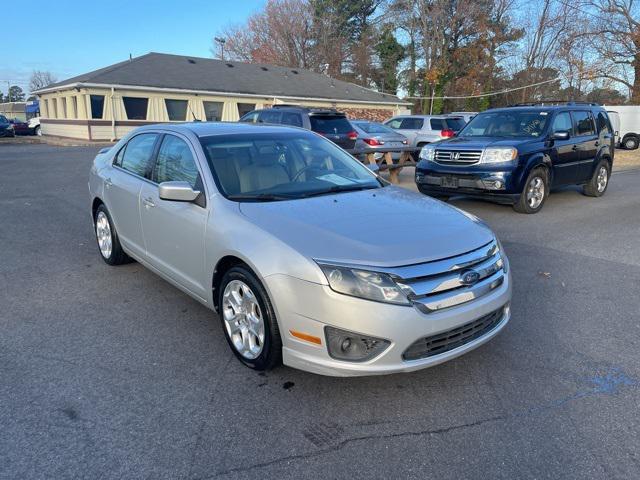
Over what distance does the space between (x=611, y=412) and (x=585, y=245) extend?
14.2ft

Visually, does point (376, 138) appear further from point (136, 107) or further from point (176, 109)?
point (136, 107)

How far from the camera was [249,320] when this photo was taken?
3.35 metres

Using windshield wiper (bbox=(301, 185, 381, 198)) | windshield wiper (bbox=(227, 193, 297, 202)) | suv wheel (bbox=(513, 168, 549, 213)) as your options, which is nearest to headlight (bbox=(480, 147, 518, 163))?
suv wheel (bbox=(513, 168, 549, 213))

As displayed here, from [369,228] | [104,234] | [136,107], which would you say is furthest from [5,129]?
[369,228]

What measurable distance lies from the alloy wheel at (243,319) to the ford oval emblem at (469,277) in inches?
50.2

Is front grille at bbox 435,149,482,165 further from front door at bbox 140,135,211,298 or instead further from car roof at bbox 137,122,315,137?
front door at bbox 140,135,211,298

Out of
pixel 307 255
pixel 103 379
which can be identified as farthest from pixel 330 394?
pixel 103 379

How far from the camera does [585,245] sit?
6766 mm

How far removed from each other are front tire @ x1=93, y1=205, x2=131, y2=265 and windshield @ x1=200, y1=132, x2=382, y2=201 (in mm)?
1946

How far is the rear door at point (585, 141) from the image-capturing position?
954 centimetres

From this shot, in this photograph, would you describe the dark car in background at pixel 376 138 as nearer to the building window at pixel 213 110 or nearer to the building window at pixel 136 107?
the building window at pixel 213 110

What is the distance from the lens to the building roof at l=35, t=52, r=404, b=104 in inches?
1054

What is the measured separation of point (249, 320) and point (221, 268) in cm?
45

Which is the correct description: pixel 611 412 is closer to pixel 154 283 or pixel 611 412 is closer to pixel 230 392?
pixel 230 392
